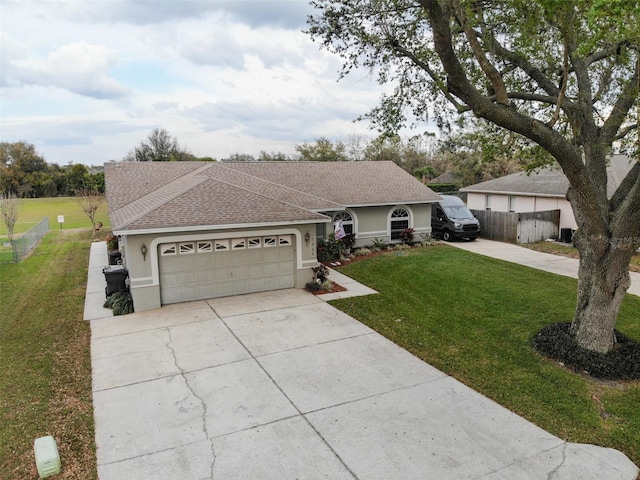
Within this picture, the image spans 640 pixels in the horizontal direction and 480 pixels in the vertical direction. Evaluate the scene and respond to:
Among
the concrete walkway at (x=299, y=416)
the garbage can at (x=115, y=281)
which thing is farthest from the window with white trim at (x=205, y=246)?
the concrete walkway at (x=299, y=416)

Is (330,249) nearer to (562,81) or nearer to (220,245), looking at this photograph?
(220,245)

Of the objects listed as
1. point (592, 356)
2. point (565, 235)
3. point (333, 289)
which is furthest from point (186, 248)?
point (565, 235)

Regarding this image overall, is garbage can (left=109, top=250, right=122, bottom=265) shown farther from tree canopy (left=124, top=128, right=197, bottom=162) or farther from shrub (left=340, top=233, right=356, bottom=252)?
tree canopy (left=124, top=128, right=197, bottom=162)

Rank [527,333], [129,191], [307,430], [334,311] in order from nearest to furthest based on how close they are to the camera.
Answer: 1. [307,430]
2. [527,333]
3. [334,311]
4. [129,191]

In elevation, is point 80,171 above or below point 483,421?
above

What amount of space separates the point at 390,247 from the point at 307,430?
14146mm

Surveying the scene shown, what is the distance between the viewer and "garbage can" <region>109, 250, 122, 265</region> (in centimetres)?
1590

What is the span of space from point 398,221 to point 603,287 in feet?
40.7

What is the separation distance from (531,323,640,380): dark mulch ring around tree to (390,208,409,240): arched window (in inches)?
443

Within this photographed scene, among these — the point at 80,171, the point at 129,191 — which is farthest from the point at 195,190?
the point at 80,171

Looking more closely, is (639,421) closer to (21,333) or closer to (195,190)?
(195,190)

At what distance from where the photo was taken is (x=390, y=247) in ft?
64.2

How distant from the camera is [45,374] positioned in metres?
7.83

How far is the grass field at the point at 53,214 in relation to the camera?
32500 mm
